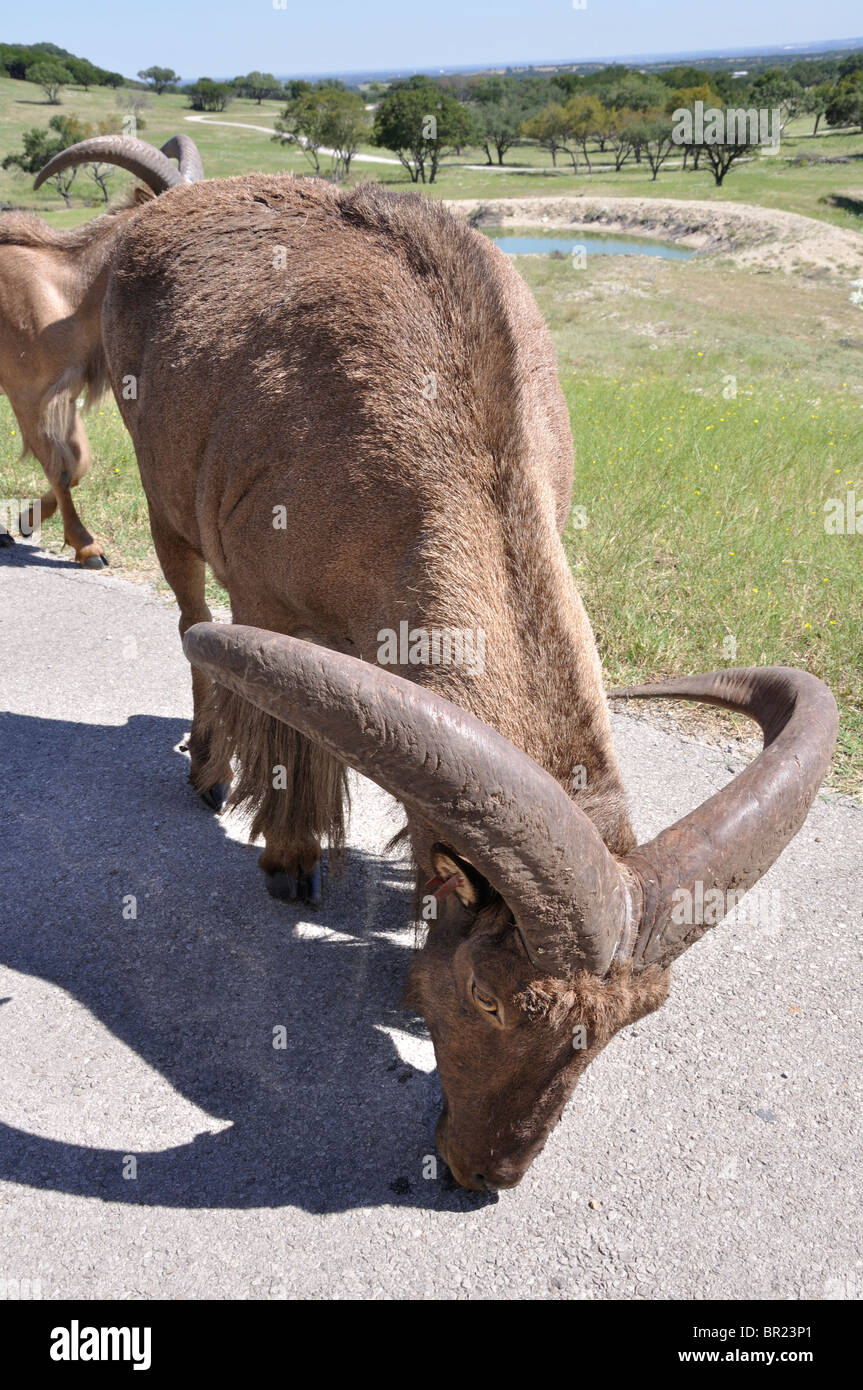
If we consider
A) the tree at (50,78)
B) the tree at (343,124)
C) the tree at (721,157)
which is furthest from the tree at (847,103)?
the tree at (50,78)

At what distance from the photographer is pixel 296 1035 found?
3.72 metres

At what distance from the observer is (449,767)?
1.94m

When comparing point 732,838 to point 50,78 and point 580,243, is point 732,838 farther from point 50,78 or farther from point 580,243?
point 50,78

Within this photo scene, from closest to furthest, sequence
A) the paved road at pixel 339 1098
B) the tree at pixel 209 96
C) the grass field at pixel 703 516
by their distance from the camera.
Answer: the paved road at pixel 339 1098 → the grass field at pixel 703 516 → the tree at pixel 209 96

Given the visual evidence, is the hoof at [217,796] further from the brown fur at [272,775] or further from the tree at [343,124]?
the tree at [343,124]

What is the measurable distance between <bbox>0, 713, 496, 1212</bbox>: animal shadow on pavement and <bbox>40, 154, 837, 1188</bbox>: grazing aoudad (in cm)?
35

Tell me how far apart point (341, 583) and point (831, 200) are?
51984 millimetres

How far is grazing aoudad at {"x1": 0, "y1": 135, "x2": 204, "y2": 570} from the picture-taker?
7.68 m

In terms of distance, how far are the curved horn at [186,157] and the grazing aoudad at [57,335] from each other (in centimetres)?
90

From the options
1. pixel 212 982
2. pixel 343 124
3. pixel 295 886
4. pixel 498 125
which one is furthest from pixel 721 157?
pixel 212 982

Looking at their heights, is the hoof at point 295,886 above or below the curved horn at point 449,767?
below

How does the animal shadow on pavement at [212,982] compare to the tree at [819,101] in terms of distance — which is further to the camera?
the tree at [819,101]

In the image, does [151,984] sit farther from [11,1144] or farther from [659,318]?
[659,318]

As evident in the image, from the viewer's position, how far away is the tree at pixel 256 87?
405 ft
